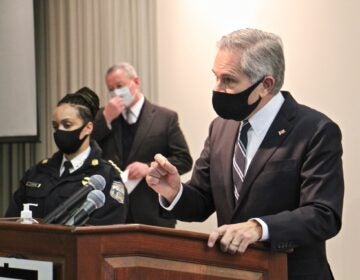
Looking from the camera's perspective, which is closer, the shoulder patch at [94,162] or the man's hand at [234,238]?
the man's hand at [234,238]

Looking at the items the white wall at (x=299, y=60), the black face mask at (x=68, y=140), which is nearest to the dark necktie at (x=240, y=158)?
the black face mask at (x=68, y=140)

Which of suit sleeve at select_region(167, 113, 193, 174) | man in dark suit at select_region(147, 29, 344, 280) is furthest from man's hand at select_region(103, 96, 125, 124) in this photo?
man in dark suit at select_region(147, 29, 344, 280)

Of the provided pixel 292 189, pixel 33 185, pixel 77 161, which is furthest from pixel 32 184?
pixel 292 189

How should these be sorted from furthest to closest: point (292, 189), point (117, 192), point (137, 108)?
point (137, 108) → point (117, 192) → point (292, 189)

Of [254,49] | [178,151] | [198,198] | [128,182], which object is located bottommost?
[128,182]

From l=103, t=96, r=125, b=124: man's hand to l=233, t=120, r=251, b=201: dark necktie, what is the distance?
256cm

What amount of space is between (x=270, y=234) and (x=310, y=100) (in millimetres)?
2647

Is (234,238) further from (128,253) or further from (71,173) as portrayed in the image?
(71,173)

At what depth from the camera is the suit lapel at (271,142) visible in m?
2.43

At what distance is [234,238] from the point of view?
210 cm

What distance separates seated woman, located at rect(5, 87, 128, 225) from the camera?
3.65 meters

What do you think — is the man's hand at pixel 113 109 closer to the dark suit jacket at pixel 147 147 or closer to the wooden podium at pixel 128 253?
the dark suit jacket at pixel 147 147

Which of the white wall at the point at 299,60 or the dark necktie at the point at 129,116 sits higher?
the white wall at the point at 299,60

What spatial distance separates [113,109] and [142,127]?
221 mm
